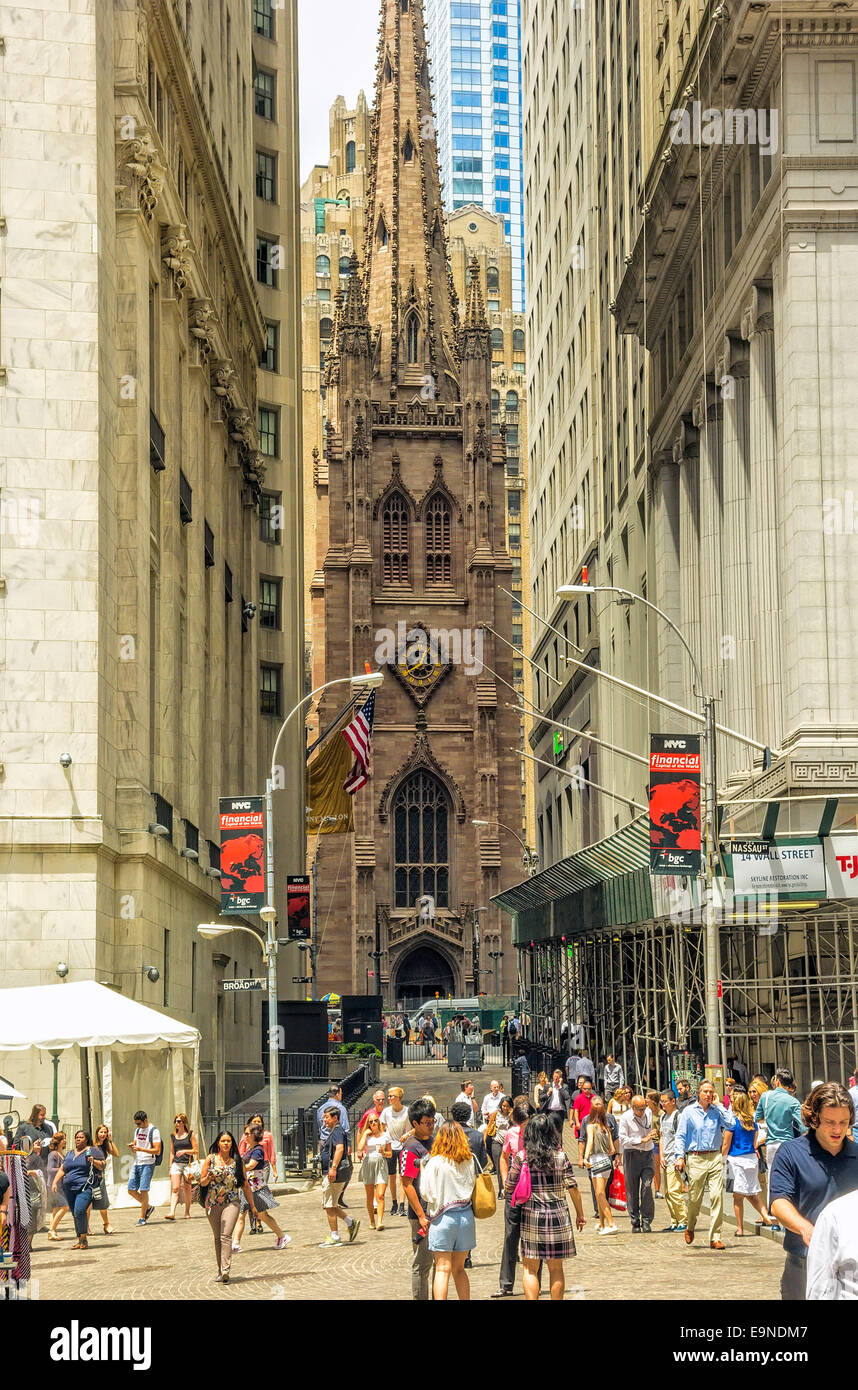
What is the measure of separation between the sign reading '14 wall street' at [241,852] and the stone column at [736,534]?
429 inches

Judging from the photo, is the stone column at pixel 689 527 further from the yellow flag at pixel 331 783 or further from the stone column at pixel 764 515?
Result: the yellow flag at pixel 331 783

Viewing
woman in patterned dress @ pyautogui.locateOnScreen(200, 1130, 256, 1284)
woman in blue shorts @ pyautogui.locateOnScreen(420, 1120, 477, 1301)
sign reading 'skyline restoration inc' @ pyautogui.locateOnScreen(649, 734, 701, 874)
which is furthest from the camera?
sign reading 'skyline restoration inc' @ pyautogui.locateOnScreen(649, 734, 701, 874)

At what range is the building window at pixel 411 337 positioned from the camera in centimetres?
11350

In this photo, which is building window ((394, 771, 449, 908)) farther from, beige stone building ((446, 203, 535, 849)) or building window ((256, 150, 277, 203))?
building window ((256, 150, 277, 203))

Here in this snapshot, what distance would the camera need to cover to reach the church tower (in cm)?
10250

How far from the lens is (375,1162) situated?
2372 cm

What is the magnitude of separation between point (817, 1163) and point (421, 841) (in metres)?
96.8

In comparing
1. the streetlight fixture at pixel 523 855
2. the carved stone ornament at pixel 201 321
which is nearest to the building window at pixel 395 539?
the streetlight fixture at pixel 523 855

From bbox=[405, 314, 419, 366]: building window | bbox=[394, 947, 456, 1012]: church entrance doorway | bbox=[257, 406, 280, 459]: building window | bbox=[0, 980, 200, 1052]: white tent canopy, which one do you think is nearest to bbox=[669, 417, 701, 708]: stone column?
bbox=[0, 980, 200, 1052]: white tent canopy

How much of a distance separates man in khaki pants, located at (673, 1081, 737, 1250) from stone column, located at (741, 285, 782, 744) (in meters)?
14.9

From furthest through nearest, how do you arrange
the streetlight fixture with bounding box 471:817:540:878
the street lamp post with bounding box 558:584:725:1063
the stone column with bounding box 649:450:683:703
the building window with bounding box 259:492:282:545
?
the streetlight fixture with bounding box 471:817:540:878
the building window with bounding box 259:492:282:545
the stone column with bounding box 649:450:683:703
the street lamp post with bounding box 558:584:725:1063

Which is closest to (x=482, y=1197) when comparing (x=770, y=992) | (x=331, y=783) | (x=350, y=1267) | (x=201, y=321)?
(x=350, y=1267)

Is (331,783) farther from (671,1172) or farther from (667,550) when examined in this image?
(671,1172)
